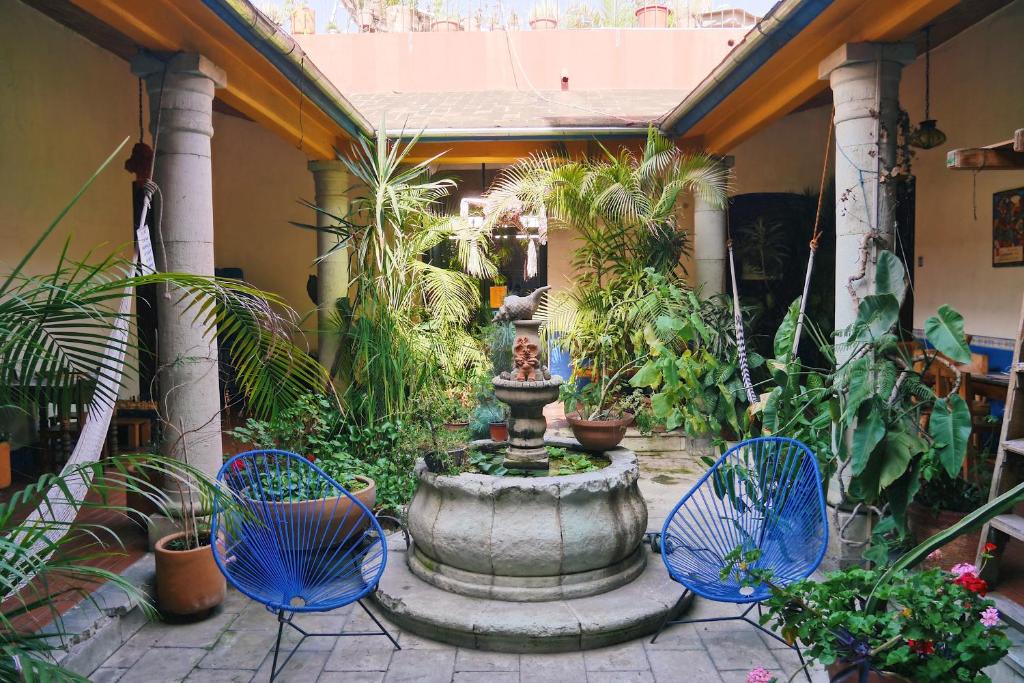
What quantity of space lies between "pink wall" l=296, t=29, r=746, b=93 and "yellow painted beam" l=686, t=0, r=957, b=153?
11.5 ft

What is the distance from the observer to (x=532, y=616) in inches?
150

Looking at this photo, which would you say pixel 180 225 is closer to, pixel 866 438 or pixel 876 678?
pixel 866 438

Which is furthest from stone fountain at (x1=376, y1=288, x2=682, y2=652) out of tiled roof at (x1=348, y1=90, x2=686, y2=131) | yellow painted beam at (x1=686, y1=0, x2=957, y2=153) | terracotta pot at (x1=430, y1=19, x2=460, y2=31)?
terracotta pot at (x1=430, y1=19, x2=460, y2=31)

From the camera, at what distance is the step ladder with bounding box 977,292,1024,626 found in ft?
10.7

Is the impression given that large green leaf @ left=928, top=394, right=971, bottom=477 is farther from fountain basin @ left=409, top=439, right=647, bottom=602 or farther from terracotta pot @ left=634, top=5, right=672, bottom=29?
terracotta pot @ left=634, top=5, right=672, bottom=29

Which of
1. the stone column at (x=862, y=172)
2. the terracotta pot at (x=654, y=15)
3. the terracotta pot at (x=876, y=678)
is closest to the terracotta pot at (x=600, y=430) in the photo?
the stone column at (x=862, y=172)

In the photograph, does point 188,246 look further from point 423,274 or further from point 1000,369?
point 1000,369

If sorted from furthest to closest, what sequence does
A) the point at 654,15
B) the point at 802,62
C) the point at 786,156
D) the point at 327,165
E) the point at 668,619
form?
the point at 654,15 < the point at 786,156 < the point at 327,165 < the point at 802,62 < the point at 668,619

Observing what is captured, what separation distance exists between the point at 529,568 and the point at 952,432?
81.6 inches

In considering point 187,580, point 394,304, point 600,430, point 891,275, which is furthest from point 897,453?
point 394,304

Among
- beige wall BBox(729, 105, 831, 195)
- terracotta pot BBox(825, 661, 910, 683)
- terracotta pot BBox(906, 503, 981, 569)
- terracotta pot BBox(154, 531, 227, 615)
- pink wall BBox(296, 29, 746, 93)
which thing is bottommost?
terracotta pot BBox(154, 531, 227, 615)

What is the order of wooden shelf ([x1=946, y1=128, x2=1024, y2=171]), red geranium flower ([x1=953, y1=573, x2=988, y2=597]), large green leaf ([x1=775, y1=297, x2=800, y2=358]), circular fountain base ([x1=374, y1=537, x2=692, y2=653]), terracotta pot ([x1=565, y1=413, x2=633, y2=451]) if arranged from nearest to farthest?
red geranium flower ([x1=953, y1=573, x2=988, y2=597]) → wooden shelf ([x1=946, y1=128, x2=1024, y2=171]) → circular fountain base ([x1=374, y1=537, x2=692, y2=653]) → large green leaf ([x1=775, y1=297, x2=800, y2=358]) → terracotta pot ([x1=565, y1=413, x2=633, y2=451])

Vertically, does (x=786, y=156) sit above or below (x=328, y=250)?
above

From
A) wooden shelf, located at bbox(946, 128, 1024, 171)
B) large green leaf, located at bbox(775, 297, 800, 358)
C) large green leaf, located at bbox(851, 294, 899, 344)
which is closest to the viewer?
wooden shelf, located at bbox(946, 128, 1024, 171)
